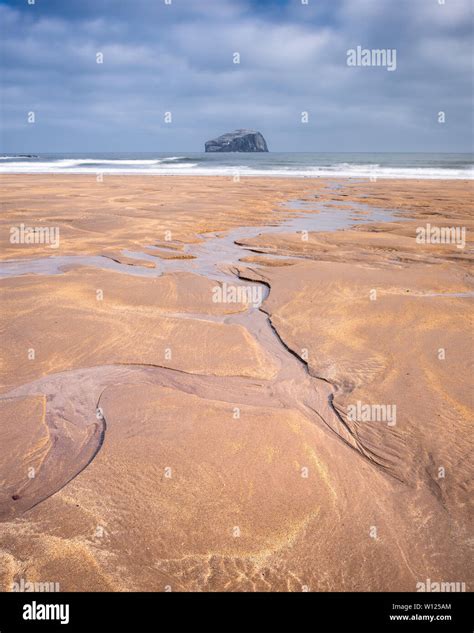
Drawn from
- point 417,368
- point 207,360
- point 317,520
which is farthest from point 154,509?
point 417,368

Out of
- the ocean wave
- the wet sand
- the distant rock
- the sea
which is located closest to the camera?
the wet sand

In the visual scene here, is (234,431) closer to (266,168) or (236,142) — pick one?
(266,168)

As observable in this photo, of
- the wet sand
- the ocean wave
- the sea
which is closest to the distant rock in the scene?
the sea

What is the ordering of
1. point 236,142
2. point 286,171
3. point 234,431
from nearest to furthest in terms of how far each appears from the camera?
point 234,431, point 286,171, point 236,142

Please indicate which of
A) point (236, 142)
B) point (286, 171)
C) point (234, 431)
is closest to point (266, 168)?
point (286, 171)

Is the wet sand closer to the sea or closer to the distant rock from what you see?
the sea

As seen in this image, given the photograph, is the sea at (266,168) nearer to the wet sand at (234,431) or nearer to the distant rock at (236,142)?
the wet sand at (234,431)
